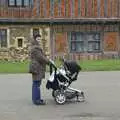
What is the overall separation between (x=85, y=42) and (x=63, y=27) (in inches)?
69.4

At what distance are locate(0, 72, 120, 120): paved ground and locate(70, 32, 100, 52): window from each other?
13587 mm

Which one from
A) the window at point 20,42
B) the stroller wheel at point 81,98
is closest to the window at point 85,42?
the window at point 20,42

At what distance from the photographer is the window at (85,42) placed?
102 ft

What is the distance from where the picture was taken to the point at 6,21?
29859 millimetres

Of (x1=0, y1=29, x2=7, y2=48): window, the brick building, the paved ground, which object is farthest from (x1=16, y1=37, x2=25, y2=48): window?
the paved ground

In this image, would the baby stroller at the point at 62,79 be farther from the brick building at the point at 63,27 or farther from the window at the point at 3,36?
the window at the point at 3,36

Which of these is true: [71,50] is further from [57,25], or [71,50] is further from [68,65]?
[68,65]

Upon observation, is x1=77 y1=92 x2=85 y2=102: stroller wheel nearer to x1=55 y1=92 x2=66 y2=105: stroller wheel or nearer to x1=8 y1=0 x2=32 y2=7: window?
x1=55 y1=92 x2=66 y2=105: stroller wheel

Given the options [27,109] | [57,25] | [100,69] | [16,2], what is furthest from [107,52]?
[27,109]

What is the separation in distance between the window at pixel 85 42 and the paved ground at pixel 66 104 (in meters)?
13.6

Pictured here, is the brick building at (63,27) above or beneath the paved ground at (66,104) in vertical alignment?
above

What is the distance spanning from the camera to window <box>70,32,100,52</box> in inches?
1220

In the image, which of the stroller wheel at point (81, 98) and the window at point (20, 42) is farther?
the window at point (20, 42)

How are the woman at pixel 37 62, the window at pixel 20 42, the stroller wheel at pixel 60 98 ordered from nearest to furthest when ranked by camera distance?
the woman at pixel 37 62 < the stroller wheel at pixel 60 98 < the window at pixel 20 42
